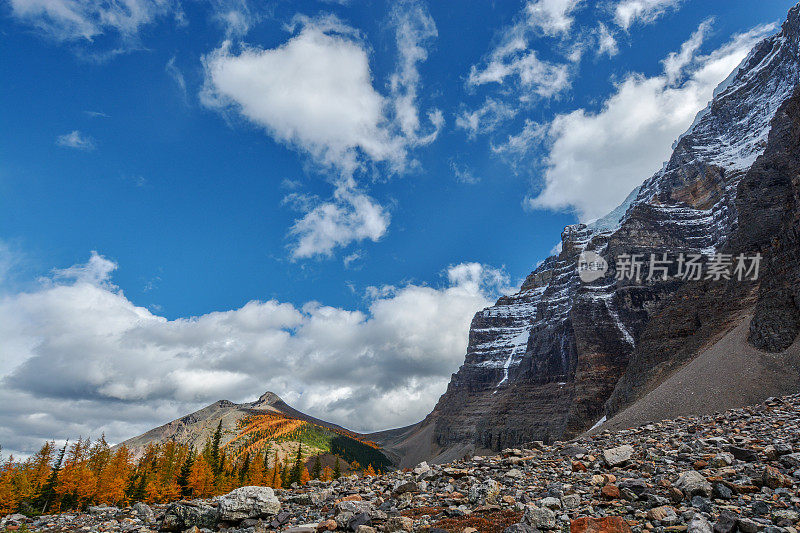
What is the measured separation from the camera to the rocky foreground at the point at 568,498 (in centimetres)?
1056

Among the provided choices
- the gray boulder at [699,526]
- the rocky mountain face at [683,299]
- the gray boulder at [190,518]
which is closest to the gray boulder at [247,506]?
the gray boulder at [190,518]

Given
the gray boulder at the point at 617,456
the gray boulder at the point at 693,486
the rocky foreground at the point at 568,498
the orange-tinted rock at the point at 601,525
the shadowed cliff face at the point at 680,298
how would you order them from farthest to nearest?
the shadowed cliff face at the point at 680,298 < the gray boulder at the point at 617,456 < the gray boulder at the point at 693,486 < the rocky foreground at the point at 568,498 < the orange-tinted rock at the point at 601,525

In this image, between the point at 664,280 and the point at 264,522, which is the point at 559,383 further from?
the point at 264,522

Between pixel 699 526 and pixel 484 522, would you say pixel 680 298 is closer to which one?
pixel 699 526

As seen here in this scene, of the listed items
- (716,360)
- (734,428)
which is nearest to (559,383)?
(716,360)

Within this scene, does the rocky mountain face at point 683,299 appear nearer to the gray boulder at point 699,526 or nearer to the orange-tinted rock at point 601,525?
the gray boulder at point 699,526

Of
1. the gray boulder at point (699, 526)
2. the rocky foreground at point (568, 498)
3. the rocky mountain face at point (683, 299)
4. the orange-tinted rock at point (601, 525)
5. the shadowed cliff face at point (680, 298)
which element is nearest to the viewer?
the gray boulder at point (699, 526)

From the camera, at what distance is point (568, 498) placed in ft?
42.6

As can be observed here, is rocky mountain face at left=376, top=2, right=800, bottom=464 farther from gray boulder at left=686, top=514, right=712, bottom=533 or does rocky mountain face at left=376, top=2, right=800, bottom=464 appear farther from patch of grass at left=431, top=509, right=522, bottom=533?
patch of grass at left=431, top=509, right=522, bottom=533

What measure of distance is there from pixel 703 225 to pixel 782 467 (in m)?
190

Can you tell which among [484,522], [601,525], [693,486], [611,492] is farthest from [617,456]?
[601,525]

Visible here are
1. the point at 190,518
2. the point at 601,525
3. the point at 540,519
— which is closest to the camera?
the point at 601,525

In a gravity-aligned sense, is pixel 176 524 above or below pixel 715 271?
below

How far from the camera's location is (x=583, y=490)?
14.2m
